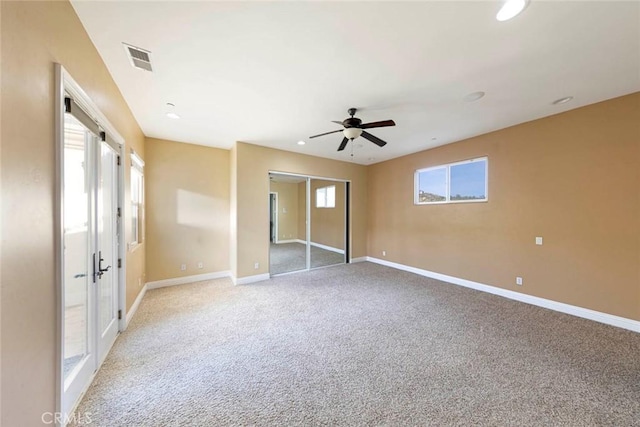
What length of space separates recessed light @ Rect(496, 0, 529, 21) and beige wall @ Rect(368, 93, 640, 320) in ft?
8.67

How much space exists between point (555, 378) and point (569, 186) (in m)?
2.67

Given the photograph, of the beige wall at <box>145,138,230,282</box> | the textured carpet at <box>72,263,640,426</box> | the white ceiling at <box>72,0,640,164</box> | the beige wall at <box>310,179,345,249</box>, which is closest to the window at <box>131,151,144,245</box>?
the beige wall at <box>145,138,230,282</box>

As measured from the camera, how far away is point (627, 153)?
2.81 meters

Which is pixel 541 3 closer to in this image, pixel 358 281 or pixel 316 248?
pixel 358 281

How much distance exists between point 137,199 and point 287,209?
494 centimetres

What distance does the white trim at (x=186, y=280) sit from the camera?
4253mm

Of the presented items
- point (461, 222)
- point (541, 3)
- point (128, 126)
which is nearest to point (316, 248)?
point (461, 222)

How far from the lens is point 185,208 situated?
4.52 meters

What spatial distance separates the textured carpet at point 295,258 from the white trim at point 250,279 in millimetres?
431

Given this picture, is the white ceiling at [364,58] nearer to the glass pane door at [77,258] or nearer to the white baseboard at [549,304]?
the glass pane door at [77,258]

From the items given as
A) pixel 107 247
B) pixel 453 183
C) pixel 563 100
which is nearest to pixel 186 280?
pixel 107 247

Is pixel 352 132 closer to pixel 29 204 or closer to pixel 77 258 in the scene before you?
pixel 29 204

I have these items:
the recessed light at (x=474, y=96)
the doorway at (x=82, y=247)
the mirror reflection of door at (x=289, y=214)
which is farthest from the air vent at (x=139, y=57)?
the mirror reflection of door at (x=289, y=214)

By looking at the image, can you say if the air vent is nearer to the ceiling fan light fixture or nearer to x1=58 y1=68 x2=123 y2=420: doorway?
x1=58 y1=68 x2=123 y2=420: doorway
